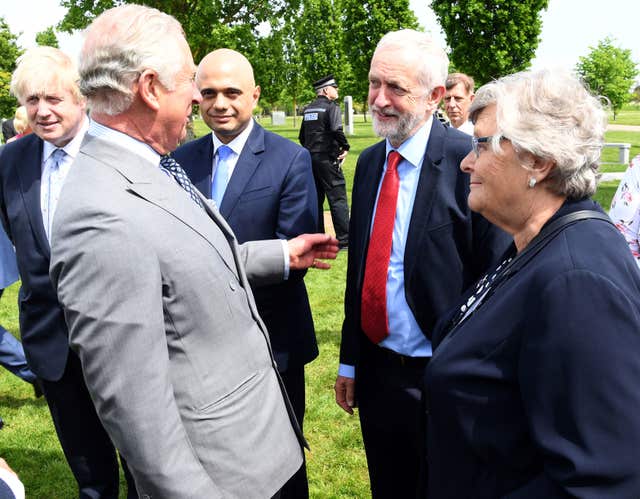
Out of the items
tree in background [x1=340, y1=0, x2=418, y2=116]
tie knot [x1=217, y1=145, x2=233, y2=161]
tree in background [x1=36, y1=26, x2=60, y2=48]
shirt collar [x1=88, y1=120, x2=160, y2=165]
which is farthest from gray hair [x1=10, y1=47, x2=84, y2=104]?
tree in background [x1=36, y1=26, x2=60, y2=48]

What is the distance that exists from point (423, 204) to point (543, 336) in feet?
3.70

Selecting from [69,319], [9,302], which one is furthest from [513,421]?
[9,302]

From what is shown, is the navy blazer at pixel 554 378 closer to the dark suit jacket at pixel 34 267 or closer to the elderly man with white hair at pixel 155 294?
the elderly man with white hair at pixel 155 294

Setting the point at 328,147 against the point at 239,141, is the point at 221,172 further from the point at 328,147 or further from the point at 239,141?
the point at 328,147

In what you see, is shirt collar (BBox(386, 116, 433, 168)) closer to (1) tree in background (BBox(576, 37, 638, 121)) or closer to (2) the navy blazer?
(2) the navy blazer

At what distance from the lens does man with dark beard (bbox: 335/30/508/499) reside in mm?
2363

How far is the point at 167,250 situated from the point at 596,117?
4.06ft

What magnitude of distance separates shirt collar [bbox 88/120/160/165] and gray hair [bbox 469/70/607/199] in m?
1.07

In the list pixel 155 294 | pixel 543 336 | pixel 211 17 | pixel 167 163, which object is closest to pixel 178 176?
pixel 167 163

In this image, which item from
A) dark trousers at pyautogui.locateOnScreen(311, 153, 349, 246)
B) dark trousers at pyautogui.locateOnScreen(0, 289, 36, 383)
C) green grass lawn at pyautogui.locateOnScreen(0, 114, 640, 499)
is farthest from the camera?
dark trousers at pyautogui.locateOnScreen(311, 153, 349, 246)

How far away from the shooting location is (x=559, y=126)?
1495mm

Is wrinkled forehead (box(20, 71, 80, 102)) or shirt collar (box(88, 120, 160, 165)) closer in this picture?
shirt collar (box(88, 120, 160, 165))

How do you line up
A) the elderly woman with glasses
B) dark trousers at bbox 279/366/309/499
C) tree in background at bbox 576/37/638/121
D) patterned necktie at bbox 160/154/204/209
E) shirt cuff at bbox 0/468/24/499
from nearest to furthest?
shirt cuff at bbox 0/468/24/499, the elderly woman with glasses, patterned necktie at bbox 160/154/204/209, dark trousers at bbox 279/366/309/499, tree in background at bbox 576/37/638/121

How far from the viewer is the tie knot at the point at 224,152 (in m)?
3.10
